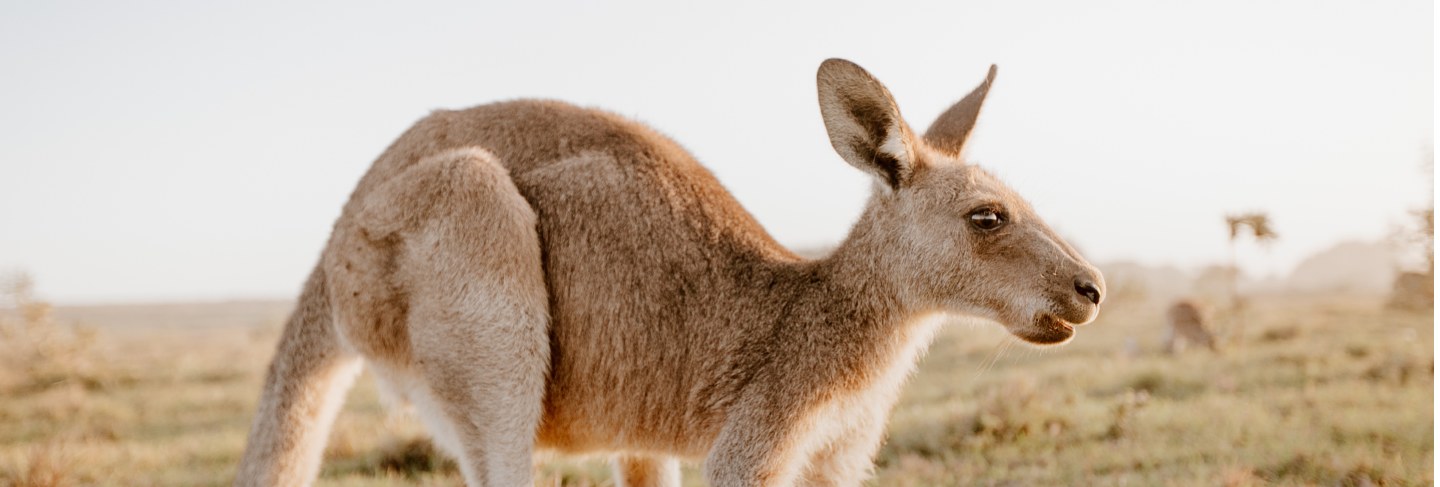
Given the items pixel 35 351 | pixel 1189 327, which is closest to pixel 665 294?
pixel 1189 327

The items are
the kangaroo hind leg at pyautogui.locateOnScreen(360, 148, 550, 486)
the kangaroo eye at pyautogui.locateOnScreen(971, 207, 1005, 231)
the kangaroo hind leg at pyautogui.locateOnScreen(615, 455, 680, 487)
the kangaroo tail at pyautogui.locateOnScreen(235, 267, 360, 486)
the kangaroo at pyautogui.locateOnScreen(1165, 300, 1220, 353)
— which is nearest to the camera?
the kangaroo eye at pyautogui.locateOnScreen(971, 207, 1005, 231)

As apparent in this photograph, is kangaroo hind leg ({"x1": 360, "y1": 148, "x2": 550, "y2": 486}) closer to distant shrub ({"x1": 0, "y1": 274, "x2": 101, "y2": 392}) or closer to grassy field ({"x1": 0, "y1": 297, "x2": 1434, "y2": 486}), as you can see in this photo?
grassy field ({"x1": 0, "y1": 297, "x2": 1434, "y2": 486})

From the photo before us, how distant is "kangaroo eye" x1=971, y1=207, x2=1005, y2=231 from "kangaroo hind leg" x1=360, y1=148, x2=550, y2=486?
1.73 m

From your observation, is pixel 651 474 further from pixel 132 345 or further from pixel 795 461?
pixel 132 345

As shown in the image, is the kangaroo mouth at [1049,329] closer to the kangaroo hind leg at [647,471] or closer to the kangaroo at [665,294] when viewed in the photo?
the kangaroo at [665,294]

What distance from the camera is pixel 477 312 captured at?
4004 mm

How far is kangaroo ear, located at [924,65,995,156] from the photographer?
4414 mm

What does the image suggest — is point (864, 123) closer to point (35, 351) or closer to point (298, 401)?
point (298, 401)

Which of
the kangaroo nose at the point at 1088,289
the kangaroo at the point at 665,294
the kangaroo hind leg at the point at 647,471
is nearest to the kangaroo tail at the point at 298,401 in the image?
the kangaroo at the point at 665,294

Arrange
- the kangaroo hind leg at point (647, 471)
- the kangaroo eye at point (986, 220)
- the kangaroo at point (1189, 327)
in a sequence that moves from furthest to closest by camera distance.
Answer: the kangaroo at point (1189, 327) < the kangaroo hind leg at point (647, 471) < the kangaroo eye at point (986, 220)

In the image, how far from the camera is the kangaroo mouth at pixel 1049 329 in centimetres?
376

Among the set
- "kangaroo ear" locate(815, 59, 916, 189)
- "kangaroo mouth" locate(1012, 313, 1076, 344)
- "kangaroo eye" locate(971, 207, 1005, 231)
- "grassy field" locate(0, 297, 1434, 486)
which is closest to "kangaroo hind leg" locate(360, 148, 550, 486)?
"kangaroo ear" locate(815, 59, 916, 189)

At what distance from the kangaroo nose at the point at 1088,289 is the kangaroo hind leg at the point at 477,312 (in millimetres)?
2053

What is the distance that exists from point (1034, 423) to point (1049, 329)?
3940mm
